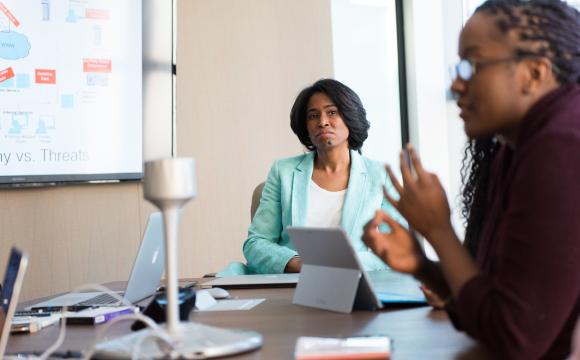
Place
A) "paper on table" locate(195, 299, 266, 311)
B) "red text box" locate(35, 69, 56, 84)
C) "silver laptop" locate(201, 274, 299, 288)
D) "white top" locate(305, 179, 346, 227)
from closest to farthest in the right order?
"paper on table" locate(195, 299, 266, 311) < "silver laptop" locate(201, 274, 299, 288) < "white top" locate(305, 179, 346, 227) < "red text box" locate(35, 69, 56, 84)

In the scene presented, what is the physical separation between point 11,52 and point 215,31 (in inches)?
54.5

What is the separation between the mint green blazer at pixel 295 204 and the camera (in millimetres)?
3189

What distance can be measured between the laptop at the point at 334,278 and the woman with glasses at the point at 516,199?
Answer: 0.32 metres

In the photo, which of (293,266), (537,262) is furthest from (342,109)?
(537,262)

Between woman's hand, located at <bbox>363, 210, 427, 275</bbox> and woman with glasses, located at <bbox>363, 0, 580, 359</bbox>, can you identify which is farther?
woman's hand, located at <bbox>363, 210, 427, 275</bbox>

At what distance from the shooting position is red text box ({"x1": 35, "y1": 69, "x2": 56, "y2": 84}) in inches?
136

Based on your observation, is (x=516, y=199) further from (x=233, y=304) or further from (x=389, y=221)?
(x=233, y=304)

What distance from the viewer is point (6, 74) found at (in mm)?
3357

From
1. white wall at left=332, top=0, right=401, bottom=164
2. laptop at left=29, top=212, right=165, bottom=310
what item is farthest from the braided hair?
white wall at left=332, top=0, right=401, bottom=164

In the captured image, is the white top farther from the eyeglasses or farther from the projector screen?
the eyeglasses

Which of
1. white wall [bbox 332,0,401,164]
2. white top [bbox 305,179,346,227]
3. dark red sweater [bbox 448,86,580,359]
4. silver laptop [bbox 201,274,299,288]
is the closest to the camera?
dark red sweater [bbox 448,86,580,359]

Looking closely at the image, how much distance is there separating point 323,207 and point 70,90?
129 centimetres

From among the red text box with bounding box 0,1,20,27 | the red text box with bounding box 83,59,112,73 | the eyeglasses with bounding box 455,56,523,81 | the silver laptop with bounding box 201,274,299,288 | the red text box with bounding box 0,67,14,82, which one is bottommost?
the silver laptop with bounding box 201,274,299,288

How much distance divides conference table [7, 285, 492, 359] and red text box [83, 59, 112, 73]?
6.72 feet
